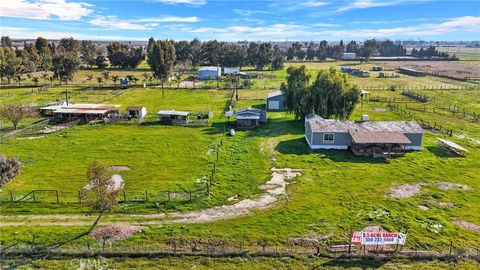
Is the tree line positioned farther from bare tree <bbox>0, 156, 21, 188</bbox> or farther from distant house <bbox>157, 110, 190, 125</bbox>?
bare tree <bbox>0, 156, 21, 188</bbox>

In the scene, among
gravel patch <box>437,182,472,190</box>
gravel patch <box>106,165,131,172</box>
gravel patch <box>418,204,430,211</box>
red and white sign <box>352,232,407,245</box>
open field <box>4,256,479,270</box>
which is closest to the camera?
open field <box>4,256,479,270</box>

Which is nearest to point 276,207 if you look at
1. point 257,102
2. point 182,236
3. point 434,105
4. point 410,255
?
point 182,236

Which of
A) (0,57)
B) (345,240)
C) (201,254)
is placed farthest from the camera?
(0,57)

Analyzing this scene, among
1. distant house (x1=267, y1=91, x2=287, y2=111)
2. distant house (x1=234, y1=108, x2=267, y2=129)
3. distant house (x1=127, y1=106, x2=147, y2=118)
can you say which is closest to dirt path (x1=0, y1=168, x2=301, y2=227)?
distant house (x1=234, y1=108, x2=267, y2=129)

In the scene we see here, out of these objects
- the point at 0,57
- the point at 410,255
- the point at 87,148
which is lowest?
the point at 410,255

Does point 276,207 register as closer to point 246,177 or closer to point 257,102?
point 246,177

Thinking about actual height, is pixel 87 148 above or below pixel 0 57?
below

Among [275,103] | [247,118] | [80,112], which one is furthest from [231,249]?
[275,103]

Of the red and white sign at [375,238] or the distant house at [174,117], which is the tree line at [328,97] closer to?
the distant house at [174,117]
